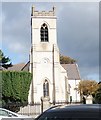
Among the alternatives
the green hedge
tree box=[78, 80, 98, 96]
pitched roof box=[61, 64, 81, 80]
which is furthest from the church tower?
pitched roof box=[61, 64, 81, 80]

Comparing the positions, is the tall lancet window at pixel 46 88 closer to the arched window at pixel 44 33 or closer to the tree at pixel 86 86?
the arched window at pixel 44 33

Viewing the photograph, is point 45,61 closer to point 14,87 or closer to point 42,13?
point 42,13

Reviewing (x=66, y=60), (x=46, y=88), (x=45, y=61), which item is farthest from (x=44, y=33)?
(x=66, y=60)

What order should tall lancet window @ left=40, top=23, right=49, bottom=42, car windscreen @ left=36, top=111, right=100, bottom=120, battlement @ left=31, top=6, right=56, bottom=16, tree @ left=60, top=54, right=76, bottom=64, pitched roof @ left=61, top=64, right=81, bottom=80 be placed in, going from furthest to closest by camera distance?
1. tree @ left=60, top=54, right=76, bottom=64
2. pitched roof @ left=61, top=64, right=81, bottom=80
3. battlement @ left=31, top=6, right=56, bottom=16
4. tall lancet window @ left=40, top=23, right=49, bottom=42
5. car windscreen @ left=36, top=111, right=100, bottom=120

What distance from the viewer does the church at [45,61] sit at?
54.9 m

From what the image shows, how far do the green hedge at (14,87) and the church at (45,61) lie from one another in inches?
354

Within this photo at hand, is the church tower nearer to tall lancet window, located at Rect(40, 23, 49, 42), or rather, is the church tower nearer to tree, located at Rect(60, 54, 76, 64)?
tall lancet window, located at Rect(40, 23, 49, 42)

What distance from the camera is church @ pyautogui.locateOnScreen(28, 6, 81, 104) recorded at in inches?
2162

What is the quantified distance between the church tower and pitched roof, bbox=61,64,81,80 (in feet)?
74.7

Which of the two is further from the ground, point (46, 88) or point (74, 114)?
point (46, 88)

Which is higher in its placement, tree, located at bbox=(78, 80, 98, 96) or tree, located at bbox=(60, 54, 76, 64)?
tree, located at bbox=(60, 54, 76, 64)

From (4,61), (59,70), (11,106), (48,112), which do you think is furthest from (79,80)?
(48,112)

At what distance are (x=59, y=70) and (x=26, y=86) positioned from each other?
40.0 ft

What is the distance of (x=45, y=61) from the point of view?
56.1 meters
